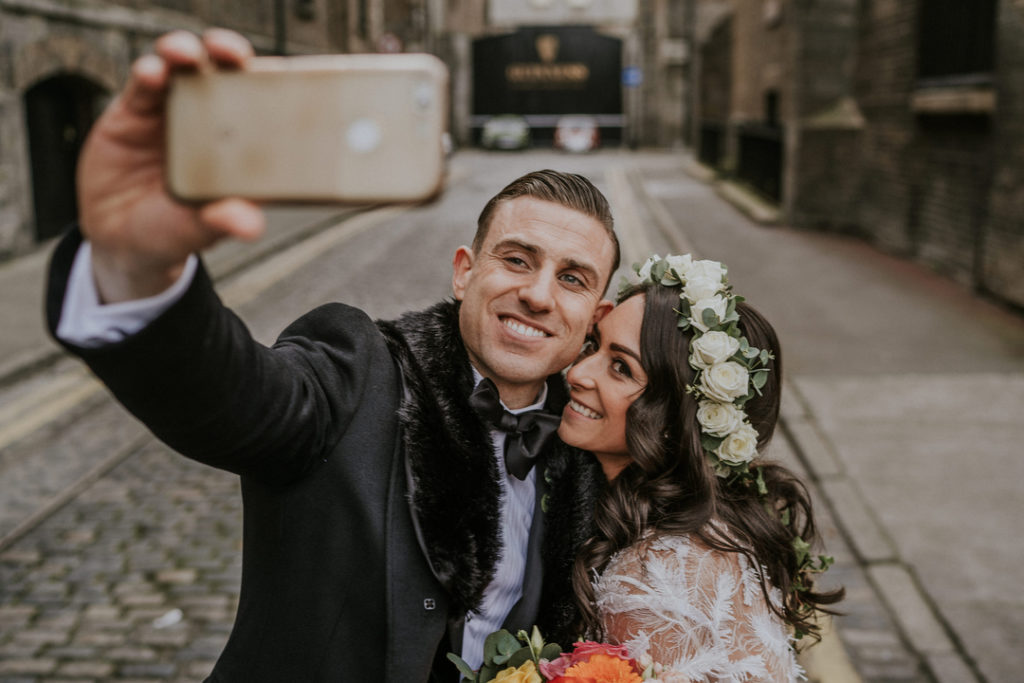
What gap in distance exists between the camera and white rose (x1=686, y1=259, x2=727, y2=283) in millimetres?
2684

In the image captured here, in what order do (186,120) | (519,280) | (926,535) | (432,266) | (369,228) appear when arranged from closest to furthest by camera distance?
1. (186,120)
2. (519,280)
3. (926,535)
4. (432,266)
5. (369,228)

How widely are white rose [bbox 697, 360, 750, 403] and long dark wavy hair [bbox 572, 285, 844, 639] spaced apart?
0.06 metres

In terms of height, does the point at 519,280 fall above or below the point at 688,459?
above

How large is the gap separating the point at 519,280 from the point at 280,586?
2.97 ft

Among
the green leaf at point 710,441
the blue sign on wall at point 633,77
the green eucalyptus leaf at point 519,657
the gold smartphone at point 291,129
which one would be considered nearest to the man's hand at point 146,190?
the gold smartphone at point 291,129

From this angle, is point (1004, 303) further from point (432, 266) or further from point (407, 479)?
point (407, 479)

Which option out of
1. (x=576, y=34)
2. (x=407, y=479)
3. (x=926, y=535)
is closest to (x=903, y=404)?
(x=926, y=535)

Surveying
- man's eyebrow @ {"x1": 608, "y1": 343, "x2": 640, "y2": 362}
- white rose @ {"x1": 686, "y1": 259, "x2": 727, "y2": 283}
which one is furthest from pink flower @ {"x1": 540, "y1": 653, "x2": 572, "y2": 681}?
white rose @ {"x1": 686, "y1": 259, "x2": 727, "y2": 283}

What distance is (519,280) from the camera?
246 centimetres

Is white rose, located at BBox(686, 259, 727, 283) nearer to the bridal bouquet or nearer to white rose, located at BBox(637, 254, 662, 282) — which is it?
white rose, located at BBox(637, 254, 662, 282)

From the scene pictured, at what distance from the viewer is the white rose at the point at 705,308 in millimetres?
2580

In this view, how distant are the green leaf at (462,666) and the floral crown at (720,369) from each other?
33.1 inches

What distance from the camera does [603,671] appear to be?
84.8 inches

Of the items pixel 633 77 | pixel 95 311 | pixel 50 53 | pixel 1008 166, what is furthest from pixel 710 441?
pixel 633 77
